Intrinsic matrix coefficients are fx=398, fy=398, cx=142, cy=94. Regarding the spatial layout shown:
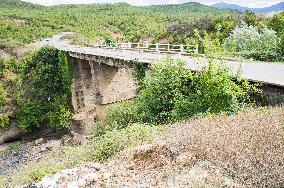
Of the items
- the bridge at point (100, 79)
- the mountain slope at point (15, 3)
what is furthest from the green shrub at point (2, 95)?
the mountain slope at point (15, 3)

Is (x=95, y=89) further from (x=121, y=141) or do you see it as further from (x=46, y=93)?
→ (x=121, y=141)

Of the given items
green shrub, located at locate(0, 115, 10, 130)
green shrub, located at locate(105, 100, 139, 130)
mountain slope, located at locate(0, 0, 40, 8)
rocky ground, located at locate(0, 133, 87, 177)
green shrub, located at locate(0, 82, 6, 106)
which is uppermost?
mountain slope, located at locate(0, 0, 40, 8)

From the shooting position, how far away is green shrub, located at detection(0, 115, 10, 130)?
43.0 metres

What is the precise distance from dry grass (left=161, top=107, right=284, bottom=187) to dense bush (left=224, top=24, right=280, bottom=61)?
1609 cm

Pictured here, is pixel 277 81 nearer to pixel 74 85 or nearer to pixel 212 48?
pixel 212 48

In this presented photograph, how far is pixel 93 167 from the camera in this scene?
1028cm

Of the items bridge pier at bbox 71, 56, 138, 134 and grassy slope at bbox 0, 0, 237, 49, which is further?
grassy slope at bbox 0, 0, 237, 49

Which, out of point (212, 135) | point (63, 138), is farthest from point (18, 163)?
point (212, 135)

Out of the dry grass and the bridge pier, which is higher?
the dry grass

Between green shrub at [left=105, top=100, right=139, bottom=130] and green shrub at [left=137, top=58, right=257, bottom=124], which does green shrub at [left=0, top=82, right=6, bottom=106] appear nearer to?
green shrub at [left=105, top=100, right=139, bottom=130]

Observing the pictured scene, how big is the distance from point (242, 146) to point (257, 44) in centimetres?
2579

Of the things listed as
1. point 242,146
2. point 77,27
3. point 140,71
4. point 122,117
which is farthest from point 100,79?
point 77,27

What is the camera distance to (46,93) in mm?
45656

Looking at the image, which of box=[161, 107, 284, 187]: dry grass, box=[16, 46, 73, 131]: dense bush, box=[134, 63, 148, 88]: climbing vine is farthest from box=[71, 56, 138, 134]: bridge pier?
box=[161, 107, 284, 187]: dry grass
